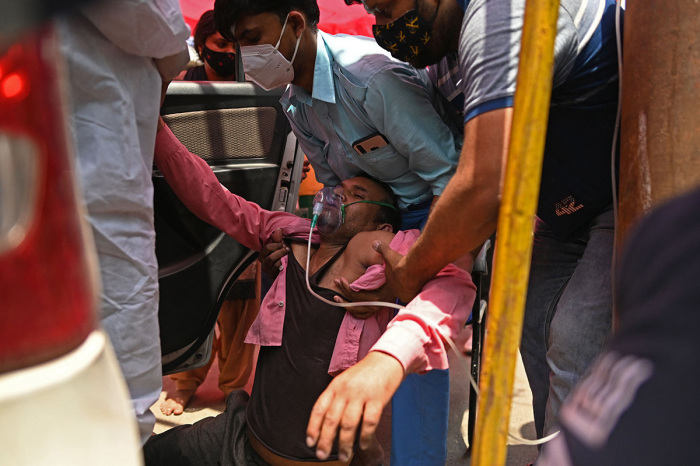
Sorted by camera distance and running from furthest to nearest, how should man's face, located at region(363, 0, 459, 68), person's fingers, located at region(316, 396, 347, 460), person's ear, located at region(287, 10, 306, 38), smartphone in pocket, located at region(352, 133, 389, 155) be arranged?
1. person's ear, located at region(287, 10, 306, 38)
2. smartphone in pocket, located at region(352, 133, 389, 155)
3. man's face, located at region(363, 0, 459, 68)
4. person's fingers, located at region(316, 396, 347, 460)

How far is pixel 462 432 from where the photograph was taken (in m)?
3.00

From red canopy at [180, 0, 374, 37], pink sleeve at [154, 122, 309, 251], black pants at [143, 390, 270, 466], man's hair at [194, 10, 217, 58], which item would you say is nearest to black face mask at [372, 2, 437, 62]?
pink sleeve at [154, 122, 309, 251]

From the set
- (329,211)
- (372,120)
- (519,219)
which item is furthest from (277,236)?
(519,219)

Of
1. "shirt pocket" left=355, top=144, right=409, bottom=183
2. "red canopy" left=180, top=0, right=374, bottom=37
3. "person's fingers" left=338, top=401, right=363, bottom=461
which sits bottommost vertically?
"person's fingers" left=338, top=401, right=363, bottom=461

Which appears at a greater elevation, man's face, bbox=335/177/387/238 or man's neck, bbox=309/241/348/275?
man's face, bbox=335/177/387/238

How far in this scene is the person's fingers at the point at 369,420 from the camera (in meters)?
1.25

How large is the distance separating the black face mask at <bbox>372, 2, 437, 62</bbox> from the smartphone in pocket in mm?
298

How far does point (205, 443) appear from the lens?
2.19 metres

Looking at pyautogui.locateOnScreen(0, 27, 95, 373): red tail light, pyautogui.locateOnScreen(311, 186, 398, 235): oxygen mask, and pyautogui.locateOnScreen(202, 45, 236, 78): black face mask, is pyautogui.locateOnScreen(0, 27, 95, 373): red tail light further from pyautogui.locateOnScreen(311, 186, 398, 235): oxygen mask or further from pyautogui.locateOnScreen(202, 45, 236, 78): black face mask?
pyautogui.locateOnScreen(202, 45, 236, 78): black face mask

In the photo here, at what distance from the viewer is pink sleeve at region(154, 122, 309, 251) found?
216 cm

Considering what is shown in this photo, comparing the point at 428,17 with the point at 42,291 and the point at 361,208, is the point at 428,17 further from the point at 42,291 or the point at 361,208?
the point at 42,291

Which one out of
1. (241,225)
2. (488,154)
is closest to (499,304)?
(488,154)

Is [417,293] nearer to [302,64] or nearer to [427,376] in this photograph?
[427,376]

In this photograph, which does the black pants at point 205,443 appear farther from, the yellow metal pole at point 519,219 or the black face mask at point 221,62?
the black face mask at point 221,62
